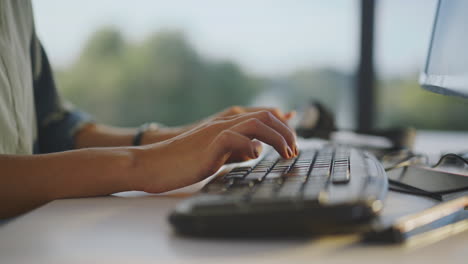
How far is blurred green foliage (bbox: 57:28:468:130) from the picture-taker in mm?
1907

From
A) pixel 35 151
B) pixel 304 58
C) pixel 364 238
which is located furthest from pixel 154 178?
pixel 304 58

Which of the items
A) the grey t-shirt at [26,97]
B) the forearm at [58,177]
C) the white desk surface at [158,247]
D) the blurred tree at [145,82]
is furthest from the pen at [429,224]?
the blurred tree at [145,82]

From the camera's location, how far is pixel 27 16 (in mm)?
754

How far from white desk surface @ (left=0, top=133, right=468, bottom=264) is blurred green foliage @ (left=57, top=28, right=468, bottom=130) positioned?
5.13ft

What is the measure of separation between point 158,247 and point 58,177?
230 mm

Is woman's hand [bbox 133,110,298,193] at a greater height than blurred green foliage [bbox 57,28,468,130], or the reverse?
woman's hand [bbox 133,110,298,193]

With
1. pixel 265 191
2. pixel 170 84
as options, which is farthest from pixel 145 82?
pixel 265 191

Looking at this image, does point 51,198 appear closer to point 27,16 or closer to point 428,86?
point 27,16

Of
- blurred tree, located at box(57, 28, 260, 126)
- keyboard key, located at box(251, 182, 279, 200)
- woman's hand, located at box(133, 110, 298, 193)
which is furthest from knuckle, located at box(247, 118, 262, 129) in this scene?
blurred tree, located at box(57, 28, 260, 126)

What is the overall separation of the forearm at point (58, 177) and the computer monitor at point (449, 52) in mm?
439

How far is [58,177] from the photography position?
0.48 m

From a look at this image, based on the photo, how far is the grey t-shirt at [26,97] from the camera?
61 cm

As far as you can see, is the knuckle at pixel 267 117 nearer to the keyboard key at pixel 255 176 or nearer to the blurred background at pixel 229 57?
the keyboard key at pixel 255 176

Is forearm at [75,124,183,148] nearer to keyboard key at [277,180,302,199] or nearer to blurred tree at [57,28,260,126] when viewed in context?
keyboard key at [277,180,302,199]
